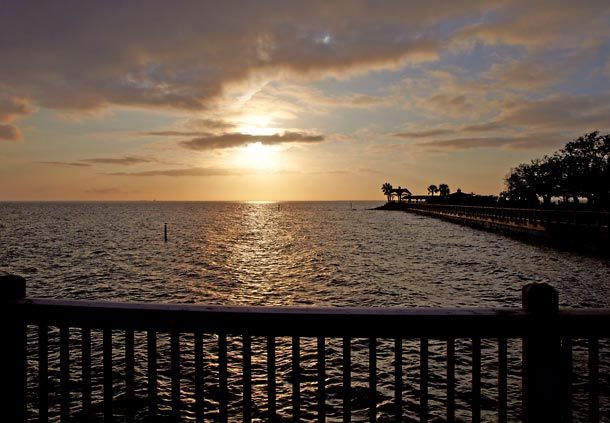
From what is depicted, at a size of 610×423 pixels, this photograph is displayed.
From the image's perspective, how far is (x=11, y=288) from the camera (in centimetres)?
302

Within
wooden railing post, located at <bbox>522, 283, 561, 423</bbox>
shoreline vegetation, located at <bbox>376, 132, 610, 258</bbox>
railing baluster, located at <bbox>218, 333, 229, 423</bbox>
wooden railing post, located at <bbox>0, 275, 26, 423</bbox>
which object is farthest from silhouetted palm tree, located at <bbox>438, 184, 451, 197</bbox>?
wooden railing post, located at <bbox>0, 275, 26, 423</bbox>

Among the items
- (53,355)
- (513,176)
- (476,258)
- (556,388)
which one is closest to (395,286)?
(476,258)

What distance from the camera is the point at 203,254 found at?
36094 mm

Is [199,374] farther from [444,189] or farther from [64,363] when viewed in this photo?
[444,189]

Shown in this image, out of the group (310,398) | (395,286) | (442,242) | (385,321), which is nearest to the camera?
(385,321)

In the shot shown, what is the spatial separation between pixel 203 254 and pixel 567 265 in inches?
1040

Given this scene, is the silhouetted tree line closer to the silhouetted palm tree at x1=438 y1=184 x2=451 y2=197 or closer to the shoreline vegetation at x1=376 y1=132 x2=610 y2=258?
the shoreline vegetation at x1=376 y1=132 x2=610 y2=258

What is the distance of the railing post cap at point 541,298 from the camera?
269cm

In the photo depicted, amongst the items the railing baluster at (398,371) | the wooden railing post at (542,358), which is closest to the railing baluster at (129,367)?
the railing baluster at (398,371)

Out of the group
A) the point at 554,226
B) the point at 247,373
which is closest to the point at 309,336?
the point at 247,373

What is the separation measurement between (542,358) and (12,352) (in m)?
3.63

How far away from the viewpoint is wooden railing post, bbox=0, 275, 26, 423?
300 cm

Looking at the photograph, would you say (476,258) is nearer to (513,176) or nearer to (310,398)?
(310,398)

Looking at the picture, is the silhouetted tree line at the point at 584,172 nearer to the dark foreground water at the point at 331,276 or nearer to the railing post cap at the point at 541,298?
the dark foreground water at the point at 331,276
